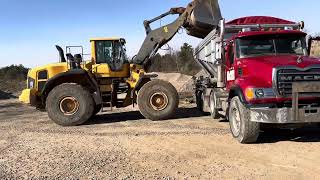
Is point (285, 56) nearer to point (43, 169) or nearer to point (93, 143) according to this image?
point (93, 143)

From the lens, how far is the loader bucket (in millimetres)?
16286

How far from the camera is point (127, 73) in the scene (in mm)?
16219

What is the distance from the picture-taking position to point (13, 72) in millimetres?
63000

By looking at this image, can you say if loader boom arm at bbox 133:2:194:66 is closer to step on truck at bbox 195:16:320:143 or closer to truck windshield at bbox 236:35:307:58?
step on truck at bbox 195:16:320:143

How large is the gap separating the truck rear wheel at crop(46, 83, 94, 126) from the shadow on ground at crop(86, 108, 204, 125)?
77 centimetres

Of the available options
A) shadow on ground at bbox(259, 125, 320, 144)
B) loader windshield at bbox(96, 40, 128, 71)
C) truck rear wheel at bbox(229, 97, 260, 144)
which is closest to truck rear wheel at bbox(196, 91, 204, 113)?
loader windshield at bbox(96, 40, 128, 71)

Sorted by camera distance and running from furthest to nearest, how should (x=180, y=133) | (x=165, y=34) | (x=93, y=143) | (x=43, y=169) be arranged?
1. (x=165, y=34)
2. (x=180, y=133)
3. (x=93, y=143)
4. (x=43, y=169)

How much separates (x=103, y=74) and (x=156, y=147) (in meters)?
6.07

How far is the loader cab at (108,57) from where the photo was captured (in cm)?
1573

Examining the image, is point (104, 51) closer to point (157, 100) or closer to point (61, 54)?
point (61, 54)

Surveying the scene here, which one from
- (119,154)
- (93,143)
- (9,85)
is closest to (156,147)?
(119,154)

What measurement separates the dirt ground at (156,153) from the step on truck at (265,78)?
2.00ft

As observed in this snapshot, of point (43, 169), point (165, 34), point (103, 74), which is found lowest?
point (43, 169)

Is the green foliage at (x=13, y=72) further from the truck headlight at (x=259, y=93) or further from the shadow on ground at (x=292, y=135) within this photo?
the truck headlight at (x=259, y=93)
